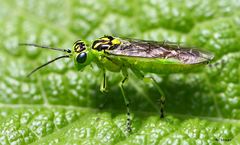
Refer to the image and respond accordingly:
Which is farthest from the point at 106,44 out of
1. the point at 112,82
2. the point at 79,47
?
the point at 112,82

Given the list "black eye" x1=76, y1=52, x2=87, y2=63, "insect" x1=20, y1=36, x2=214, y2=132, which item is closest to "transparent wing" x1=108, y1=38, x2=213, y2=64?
"insect" x1=20, y1=36, x2=214, y2=132

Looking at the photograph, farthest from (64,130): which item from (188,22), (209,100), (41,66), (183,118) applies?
(188,22)

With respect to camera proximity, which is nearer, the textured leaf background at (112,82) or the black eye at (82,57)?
the textured leaf background at (112,82)

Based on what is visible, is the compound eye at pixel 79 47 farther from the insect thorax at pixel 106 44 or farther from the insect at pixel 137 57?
the insect thorax at pixel 106 44

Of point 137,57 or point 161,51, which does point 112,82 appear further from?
point 161,51

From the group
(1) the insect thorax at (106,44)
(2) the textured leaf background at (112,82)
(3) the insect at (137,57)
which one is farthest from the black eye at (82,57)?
(2) the textured leaf background at (112,82)

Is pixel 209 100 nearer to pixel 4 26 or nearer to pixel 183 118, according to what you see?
pixel 183 118
